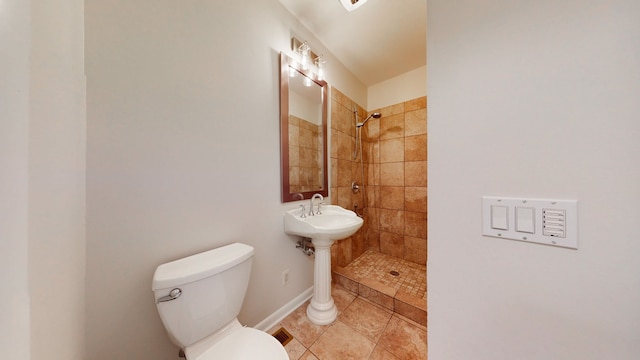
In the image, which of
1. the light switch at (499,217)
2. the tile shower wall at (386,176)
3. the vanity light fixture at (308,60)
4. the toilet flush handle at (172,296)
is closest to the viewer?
the light switch at (499,217)

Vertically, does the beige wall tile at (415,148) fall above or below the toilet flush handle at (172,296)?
above

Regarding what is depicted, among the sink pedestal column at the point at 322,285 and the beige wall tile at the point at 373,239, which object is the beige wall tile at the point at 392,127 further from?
the sink pedestal column at the point at 322,285

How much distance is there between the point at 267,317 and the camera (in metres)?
1.26

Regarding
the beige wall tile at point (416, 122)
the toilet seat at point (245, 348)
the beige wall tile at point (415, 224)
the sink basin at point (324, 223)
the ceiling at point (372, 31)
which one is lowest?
the toilet seat at point (245, 348)

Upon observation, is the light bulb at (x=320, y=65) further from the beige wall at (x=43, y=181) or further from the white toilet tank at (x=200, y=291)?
the white toilet tank at (x=200, y=291)

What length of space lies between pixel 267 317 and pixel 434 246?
123 centimetres

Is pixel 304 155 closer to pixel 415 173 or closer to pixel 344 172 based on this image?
pixel 344 172

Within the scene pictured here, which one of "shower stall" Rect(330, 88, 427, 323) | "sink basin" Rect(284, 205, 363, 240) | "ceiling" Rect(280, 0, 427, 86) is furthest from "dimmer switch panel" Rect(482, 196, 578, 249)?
"ceiling" Rect(280, 0, 427, 86)

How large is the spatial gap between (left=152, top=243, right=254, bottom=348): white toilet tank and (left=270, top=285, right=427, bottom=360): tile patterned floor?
1.94 feet

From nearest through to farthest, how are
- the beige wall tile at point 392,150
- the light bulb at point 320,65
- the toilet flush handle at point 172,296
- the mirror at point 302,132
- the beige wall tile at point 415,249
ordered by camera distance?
the toilet flush handle at point 172,296 < the mirror at point 302,132 < the light bulb at point 320,65 < the beige wall tile at point 415,249 < the beige wall tile at point 392,150

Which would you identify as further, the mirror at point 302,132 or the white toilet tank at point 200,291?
the mirror at point 302,132

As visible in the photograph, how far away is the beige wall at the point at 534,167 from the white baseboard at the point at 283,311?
1048 millimetres

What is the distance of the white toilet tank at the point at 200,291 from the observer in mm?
706

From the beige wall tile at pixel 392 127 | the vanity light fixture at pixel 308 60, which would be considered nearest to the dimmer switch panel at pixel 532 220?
the vanity light fixture at pixel 308 60
